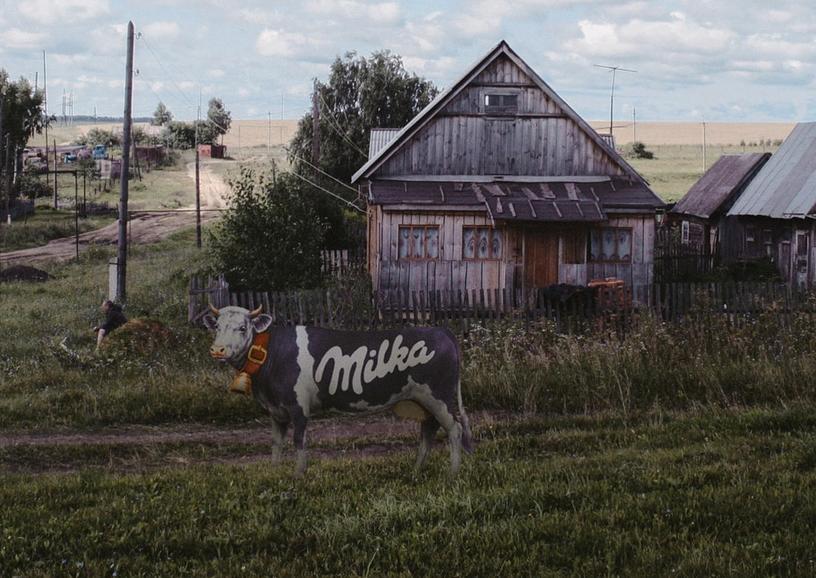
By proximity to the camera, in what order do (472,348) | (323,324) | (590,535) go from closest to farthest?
(590,535) < (472,348) < (323,324)

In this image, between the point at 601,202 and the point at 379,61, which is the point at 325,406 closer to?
the point at 601,202

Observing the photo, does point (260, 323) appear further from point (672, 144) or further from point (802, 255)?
point (672, 144)

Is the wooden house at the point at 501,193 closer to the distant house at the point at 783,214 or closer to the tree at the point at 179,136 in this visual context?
the distant house at the point at 783,214

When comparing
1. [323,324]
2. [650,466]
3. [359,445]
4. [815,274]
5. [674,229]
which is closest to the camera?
[650,466]

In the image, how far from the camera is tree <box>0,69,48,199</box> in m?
76.1

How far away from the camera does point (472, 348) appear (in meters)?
15.0

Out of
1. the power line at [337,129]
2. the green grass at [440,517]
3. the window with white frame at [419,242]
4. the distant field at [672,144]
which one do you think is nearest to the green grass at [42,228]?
the power line at [337,129]

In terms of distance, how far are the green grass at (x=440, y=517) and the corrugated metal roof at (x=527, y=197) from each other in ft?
51.1

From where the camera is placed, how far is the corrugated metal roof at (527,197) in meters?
24.9

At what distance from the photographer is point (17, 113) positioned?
258 ft

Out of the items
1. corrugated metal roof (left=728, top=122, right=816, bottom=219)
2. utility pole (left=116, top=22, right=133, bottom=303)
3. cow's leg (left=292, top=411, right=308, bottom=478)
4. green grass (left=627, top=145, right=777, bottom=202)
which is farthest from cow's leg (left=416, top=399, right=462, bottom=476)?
green grass (left=627, top=145, right=777, bottom=202)

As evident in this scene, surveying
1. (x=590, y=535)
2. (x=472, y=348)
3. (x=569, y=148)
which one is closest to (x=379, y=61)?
(x=569, y=148)

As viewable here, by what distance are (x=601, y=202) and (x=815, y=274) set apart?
26.1 feet

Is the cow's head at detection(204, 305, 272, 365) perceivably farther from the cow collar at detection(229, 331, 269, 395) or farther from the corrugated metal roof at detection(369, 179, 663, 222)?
the corrugated metal roof at detection(369, 179, 663, 222)
